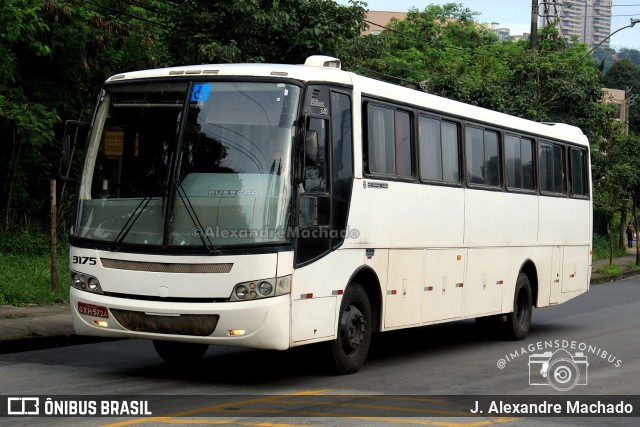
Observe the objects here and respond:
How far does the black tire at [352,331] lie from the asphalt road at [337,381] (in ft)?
0.56

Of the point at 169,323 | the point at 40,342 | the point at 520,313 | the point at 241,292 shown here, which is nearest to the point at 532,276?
the point at 520,313

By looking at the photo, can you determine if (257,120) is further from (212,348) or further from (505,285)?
(505,285)

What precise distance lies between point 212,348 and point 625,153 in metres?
26.9

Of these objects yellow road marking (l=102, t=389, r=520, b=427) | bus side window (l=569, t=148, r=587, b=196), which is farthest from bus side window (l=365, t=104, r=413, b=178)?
bus side window (l=569, t=148, r=587, b=196)

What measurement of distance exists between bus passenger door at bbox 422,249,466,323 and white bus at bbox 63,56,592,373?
0.17 ft

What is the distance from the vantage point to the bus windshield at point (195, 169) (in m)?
10.3

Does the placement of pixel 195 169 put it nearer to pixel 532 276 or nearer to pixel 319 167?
pixel 319 167

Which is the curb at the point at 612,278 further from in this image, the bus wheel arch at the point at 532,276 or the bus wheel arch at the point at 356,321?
the bus wheel arch at the point at 356,321

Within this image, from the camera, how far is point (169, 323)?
10.3 metres

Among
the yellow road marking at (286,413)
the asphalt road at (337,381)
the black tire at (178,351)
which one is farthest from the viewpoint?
the black tire at (178,351)

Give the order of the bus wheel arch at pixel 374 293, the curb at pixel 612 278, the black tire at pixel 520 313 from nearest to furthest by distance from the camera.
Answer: the bus wheel arch at pixel 374 293, the black tire at pixel 520 313, the curb at pixel 612 278

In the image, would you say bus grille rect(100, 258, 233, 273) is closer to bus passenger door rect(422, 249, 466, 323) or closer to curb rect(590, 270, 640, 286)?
bus passenger door rect(422, 249, 466, 323)

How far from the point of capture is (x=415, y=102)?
1333 centimetres

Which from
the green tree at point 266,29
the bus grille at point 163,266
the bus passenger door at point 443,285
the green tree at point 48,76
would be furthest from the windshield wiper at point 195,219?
the green tree at point 48,76
